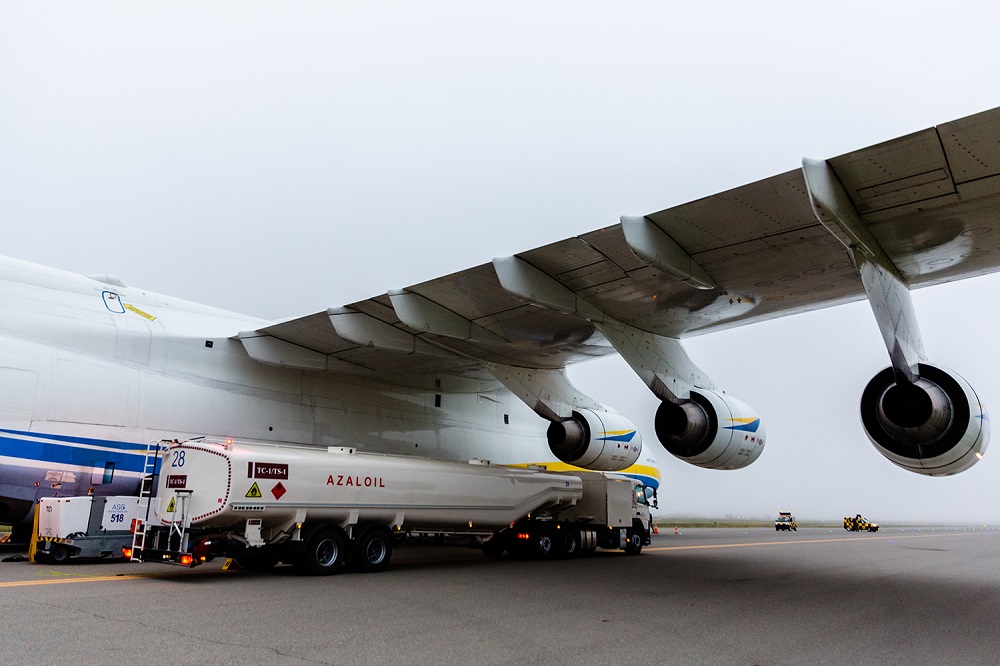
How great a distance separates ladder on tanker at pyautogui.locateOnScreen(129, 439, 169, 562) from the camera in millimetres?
11680

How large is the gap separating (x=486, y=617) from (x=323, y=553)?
5015mm

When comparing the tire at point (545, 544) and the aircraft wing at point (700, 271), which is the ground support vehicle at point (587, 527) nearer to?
the tire at point (545, 544)

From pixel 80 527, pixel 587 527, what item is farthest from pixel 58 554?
pixel 587 527

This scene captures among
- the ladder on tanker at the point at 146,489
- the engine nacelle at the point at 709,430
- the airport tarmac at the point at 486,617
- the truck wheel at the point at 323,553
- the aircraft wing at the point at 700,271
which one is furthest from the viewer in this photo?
the engine nacelle at the point at 709,430

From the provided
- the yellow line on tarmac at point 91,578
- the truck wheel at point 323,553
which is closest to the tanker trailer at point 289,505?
the truck wheel at point 323,553

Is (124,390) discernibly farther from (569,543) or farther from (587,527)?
(587,527)

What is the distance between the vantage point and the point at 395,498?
13039mm

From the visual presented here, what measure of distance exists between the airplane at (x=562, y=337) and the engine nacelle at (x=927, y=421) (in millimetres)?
24

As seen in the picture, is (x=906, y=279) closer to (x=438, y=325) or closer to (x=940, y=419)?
(x=940, y=419)

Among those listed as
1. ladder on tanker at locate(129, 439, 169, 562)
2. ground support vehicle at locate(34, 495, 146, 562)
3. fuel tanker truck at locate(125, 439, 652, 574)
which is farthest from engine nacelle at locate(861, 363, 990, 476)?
ground support vehicle at locate(34, 495, 146, 562)

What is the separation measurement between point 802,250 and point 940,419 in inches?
121

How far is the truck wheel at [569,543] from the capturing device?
1655cm

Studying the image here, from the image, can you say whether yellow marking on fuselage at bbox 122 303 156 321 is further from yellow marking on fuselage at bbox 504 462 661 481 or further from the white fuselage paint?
yellow marking on fuselage at bbox 504 462 661 481

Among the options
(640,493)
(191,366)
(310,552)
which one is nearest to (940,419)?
(310,552)
